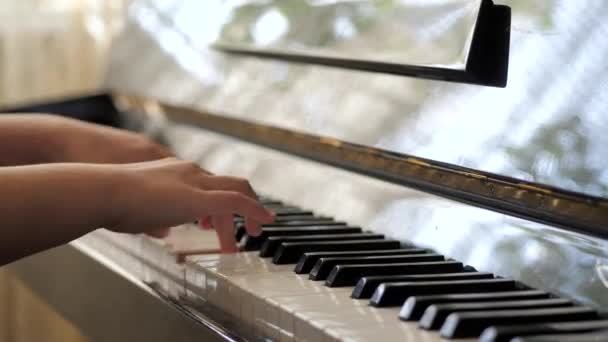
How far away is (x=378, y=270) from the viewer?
0.86 meters

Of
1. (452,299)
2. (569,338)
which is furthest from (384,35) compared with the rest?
(569,338)

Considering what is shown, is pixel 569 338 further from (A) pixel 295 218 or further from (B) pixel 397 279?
(A) pixel 295 218

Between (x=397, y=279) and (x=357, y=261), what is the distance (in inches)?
3.3

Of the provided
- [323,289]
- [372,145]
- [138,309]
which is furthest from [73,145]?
[323,289]

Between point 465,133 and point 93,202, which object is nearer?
point 93,202

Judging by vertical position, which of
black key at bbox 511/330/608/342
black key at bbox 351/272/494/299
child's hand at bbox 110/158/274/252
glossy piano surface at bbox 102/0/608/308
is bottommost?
child's hand at bbox 110/158/274/252

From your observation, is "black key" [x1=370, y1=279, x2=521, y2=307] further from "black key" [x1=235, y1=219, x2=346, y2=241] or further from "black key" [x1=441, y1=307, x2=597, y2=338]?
"black key" [x1=235, y1=219, x2=346, y2=241]

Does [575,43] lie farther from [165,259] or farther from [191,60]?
[191,60]

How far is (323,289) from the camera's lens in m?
0.83

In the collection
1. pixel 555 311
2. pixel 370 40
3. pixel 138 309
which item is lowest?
pixel 138 309

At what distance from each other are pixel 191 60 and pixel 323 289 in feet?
3.29

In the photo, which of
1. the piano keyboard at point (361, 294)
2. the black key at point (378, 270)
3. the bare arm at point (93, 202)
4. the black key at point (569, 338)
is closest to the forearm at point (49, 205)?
the bare arm at point (93, 202)

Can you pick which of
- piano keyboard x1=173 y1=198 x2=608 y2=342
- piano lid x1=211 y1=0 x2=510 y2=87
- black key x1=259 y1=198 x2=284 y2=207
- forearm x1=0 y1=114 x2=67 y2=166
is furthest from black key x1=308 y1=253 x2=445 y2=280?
forearm x1=0 y1=114 x2=67 y2=166

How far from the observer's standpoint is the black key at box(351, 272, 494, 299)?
79 cm
